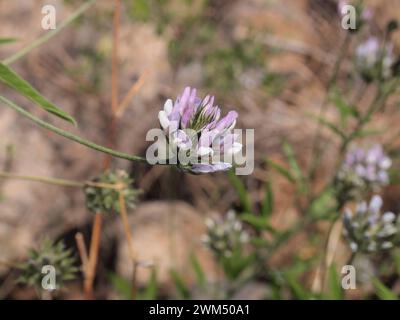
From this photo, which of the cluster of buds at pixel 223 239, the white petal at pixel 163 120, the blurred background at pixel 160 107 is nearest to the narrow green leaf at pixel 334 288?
the cluster of buds at pixel 223 239

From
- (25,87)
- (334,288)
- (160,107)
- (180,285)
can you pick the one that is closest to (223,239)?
(180,285)

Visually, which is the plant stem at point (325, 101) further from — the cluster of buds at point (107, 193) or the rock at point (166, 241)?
the cluster of buds at point (107, 193)

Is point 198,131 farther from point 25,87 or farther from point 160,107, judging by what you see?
point 160,107

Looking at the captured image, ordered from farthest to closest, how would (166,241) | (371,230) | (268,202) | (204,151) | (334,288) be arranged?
(166,241)
(268,202)
(334,288)
(371,230)
(204,151)

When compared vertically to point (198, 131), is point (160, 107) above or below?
above

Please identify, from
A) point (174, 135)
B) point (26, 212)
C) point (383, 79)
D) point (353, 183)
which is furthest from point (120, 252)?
point (174, 135)

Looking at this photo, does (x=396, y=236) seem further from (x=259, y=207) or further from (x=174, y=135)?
(x=259, y=207)
